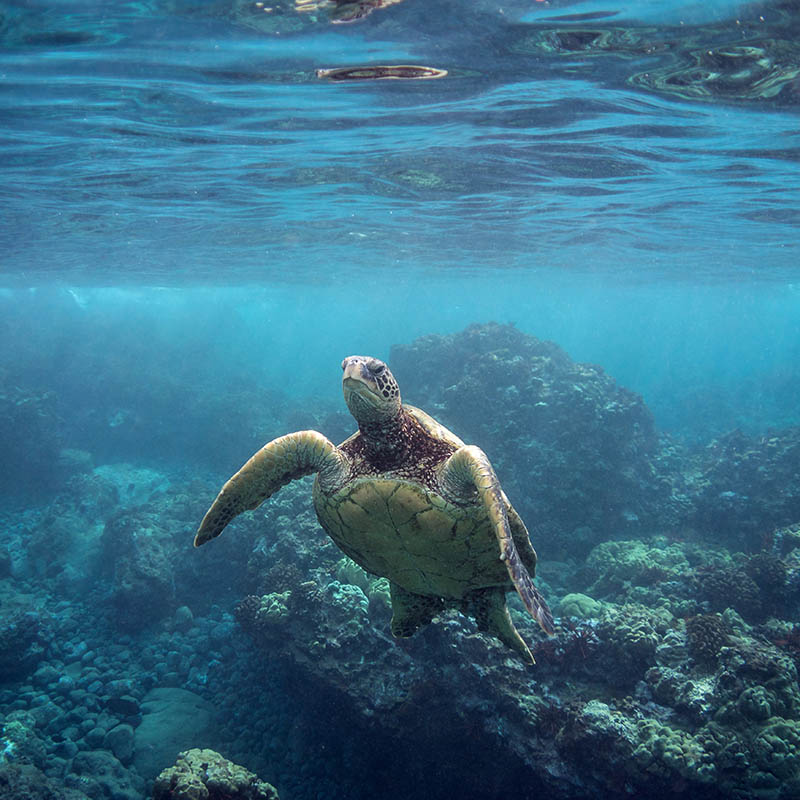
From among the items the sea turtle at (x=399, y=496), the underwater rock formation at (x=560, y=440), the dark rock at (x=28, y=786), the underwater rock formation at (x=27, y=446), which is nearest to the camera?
the sea turtle at (x=399, y=496)

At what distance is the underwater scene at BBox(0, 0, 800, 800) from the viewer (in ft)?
16.6

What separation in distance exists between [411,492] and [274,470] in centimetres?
137

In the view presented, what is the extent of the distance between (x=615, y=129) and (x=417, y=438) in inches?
375

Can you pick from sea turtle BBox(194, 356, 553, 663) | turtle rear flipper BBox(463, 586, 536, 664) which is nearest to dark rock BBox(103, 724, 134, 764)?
sea turtle BBox(194, 356, 553, 663)

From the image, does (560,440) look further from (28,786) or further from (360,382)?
(28,786)

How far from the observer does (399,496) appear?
A: 13.5 ft

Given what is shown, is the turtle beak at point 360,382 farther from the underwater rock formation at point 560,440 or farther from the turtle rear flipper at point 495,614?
the underwater rock formation at point 560,440

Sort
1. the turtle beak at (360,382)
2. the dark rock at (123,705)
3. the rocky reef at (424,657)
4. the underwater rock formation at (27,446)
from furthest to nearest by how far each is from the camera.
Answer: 1. the underwater rock formation at (27,446)
2. the dark rock at (123,705)
3. the rocky reef at (424,657)
4. the turtle beak at (360,382)

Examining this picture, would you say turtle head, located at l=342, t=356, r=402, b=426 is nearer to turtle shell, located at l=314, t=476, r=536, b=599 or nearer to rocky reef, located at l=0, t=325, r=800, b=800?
turtle shell, located at l=314, t=476, r=536, b=599

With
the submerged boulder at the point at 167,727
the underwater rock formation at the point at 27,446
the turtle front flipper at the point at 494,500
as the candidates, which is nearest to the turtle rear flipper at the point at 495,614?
the turtle front flipper at the point at 494,500

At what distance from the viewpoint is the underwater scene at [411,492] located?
506 cm

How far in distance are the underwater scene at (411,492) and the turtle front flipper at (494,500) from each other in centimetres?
3

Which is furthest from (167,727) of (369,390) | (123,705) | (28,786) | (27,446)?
(27,446)

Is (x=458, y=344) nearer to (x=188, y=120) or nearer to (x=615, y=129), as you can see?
(x=615, y=129)
